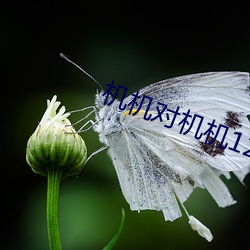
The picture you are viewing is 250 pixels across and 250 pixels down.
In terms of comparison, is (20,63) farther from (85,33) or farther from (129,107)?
(129,107)

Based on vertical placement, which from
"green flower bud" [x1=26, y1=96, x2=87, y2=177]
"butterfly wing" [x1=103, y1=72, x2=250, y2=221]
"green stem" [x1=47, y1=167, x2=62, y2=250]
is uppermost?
"butterfly wing" [x1=103, y1=72, x2=250, y2=221]

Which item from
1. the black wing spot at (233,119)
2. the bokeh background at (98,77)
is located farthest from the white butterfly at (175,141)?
the bokeh background at (98,77)

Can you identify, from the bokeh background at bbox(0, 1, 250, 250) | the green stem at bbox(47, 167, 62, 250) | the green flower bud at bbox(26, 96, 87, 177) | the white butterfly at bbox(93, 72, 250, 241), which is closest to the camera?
the green stem at bbox(47, 167, 62, 250)

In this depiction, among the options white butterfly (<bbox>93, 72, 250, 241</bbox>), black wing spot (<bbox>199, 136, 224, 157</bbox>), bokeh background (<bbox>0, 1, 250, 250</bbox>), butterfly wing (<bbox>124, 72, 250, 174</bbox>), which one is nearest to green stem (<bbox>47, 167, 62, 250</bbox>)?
white butterfly (<bbox>93, 72, 250, 241</bbox>)

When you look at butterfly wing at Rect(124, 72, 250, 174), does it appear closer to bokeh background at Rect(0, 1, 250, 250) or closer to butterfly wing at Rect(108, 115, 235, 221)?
butterfly wing at Rect(108, 115, 235, 221)

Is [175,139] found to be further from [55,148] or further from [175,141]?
[55,148]

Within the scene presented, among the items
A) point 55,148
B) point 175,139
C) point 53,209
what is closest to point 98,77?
point 175,139

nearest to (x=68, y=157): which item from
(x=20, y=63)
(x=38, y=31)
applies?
(x=20, y=63)
